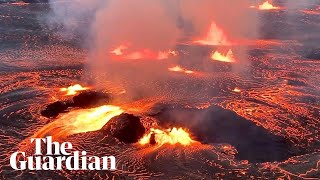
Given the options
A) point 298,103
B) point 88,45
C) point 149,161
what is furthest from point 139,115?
point 88,45

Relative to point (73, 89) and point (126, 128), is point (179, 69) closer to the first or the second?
point (73, 89)

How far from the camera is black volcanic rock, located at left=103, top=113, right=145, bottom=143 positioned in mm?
18812

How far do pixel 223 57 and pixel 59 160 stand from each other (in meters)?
21.3

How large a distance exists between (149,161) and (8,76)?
50.7ft

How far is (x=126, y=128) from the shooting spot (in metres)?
19.8

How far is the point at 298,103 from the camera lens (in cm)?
2367

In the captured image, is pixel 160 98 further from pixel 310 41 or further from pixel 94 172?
pixel 310 41

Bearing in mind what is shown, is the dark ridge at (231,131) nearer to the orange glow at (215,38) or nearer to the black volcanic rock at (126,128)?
the black volcanic rock at (126,128)

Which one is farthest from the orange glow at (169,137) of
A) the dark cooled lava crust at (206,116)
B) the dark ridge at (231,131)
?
the dark ridge at (231,131)

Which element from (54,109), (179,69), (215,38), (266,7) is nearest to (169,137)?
(54,109)

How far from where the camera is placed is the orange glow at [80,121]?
762 inches

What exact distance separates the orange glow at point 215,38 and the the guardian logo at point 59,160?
25.6 metres

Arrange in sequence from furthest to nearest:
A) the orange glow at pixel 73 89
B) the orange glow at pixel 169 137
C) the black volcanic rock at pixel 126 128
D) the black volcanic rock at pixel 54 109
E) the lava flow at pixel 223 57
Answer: the lava flow at pixel 223 57 < the orange glow at pixel 73 89 < the black volcanic rock at pixel 54 109 < the black volcanic rock at pixel 126 128 < the orange glow at pixel 169 137

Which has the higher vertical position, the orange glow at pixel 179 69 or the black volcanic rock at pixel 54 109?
the orange glow at pixel 179 69
